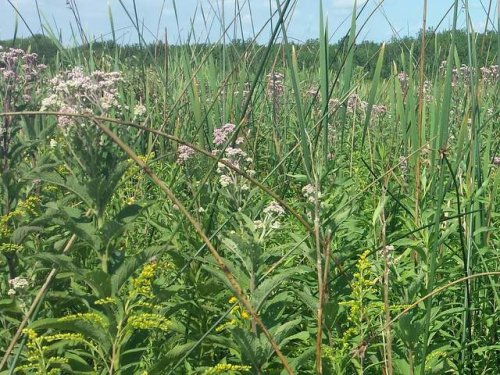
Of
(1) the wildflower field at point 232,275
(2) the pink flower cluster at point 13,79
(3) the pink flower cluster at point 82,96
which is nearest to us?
(1) the wildflower field at point 232,275

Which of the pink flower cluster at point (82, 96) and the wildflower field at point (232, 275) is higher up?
the pink flower cluster at point (82, 96)

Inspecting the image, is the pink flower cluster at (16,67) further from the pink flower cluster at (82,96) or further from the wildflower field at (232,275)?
the pink flower cluster at (82,96)

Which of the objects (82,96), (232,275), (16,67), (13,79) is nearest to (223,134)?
(82,96)

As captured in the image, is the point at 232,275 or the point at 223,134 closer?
the point at 232,275

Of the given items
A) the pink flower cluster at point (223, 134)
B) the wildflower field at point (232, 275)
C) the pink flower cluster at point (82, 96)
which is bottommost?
the wildflower field at point (232, 275)

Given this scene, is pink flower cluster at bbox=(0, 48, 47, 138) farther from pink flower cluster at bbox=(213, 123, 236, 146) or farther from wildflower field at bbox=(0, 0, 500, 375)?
pink flower cluster at bbox=(213, 123, 236, 146)

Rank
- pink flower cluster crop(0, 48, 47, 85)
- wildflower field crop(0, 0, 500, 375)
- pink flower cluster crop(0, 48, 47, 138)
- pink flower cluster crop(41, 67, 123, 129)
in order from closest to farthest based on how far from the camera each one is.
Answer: wildflower field crop(0, 0, 500, 375), pink flower cluster crop(41, 67, 123, 129), pink flower cluster crop(0, 48, 47, 138), pink flower cluster crop(0, 48, 47, 85)

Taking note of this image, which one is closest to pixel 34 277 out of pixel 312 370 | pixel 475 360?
pixel 312 370

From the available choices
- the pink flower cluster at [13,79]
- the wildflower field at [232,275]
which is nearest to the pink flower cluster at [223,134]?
the wildflower field at [232,275]

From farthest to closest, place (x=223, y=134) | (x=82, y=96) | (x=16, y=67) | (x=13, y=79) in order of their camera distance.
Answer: (x=16, y=67) < (x=13, y=79) < (x=223, y=134) < (x=82, y=96)

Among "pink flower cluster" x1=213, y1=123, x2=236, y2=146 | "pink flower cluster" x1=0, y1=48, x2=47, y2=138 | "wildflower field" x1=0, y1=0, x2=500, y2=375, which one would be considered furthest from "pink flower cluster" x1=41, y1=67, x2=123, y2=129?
"pink flower cluster" x1=213, y1=123, x2=236, y2=146

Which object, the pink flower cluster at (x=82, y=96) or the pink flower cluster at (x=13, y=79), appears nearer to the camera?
the pink flower cluster at (x=82, y=96)

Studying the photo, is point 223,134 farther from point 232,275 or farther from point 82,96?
point 232,275

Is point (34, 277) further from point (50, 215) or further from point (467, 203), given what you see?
point (467, 203)
